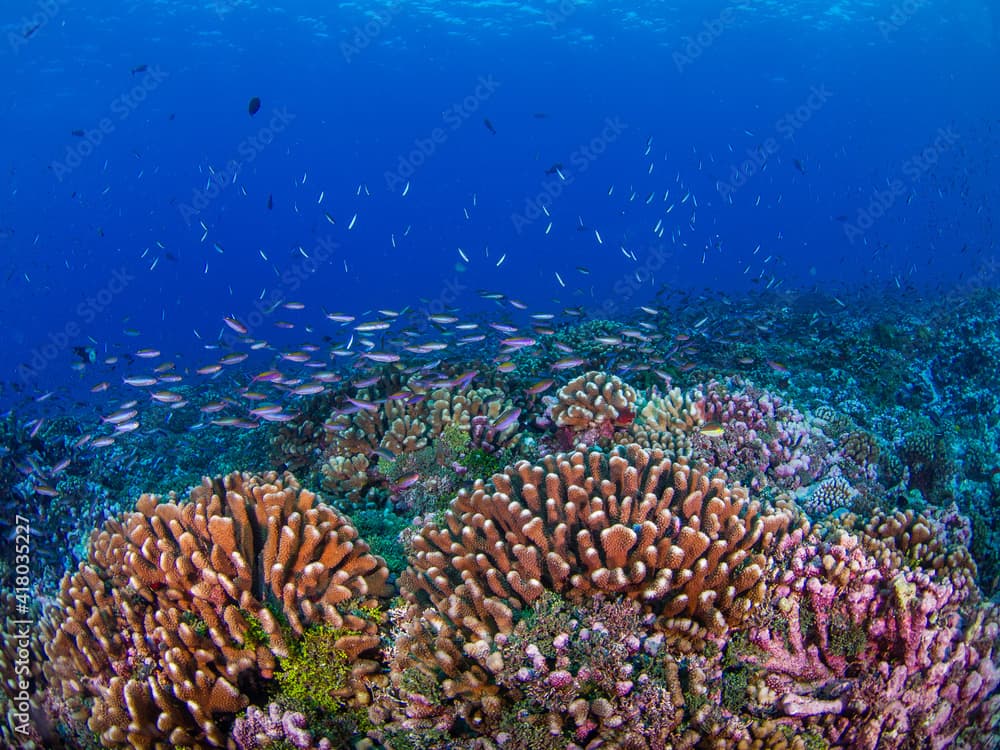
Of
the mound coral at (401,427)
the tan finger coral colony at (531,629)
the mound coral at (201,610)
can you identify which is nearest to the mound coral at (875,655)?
the tan finger coral colony at (531,629)

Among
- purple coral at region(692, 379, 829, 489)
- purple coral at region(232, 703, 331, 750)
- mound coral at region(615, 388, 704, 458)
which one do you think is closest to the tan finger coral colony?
purple coral at region(232, 703, 331, 750)

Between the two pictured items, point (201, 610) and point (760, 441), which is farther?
point (760, 441)

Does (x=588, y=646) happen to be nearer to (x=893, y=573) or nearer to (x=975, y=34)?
(x=893, y=573)

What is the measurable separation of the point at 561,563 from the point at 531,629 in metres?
0.51

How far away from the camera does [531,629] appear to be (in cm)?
344

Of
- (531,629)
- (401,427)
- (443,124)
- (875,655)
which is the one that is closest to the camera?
(531,629)

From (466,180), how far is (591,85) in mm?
47916

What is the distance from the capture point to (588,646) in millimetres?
3336

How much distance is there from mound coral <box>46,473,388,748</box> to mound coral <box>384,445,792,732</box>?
59 centimetres

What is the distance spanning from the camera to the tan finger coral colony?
3.29 metres

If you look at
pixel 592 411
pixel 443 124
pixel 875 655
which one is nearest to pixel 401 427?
pixel 592 411

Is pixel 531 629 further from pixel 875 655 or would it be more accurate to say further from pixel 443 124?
pixel 443 124

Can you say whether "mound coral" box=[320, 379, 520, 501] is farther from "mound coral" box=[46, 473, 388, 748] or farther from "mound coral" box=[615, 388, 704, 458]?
"mound coral" box=[46, 473, 388, 748]

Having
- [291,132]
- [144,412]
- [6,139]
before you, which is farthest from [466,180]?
[144,412]
